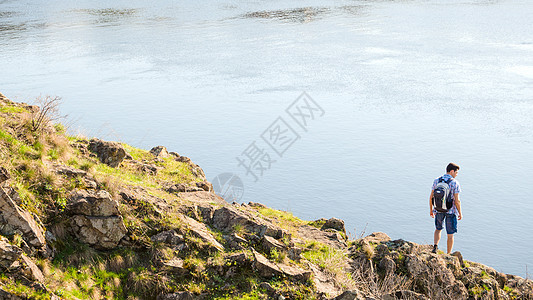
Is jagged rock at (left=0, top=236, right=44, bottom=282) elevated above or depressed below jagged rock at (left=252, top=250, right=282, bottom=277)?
above

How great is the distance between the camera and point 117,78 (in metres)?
27.6

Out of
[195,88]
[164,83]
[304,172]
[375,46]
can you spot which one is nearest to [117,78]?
[164,83]

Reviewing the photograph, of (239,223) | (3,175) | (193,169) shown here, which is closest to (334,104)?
(193,169)

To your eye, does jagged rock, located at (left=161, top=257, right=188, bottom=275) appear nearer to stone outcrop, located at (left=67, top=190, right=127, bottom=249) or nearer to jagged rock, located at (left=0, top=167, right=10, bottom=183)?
stone outcrop, located at (left=67, top=190, right=127, bottom=249)

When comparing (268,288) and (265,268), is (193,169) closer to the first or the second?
(265,268)

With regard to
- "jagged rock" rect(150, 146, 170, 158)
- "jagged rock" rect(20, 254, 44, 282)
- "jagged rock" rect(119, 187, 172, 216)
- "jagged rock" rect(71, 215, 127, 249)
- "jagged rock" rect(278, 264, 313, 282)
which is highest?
"jagged rock" rect(150, 146, 170, 158)

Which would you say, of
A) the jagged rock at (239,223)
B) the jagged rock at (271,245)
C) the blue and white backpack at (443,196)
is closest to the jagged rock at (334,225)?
the blue and white backpack at (443,196)

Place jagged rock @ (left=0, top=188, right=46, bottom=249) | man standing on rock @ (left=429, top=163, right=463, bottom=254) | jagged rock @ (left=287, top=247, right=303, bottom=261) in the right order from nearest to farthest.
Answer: jagged rock @ (left=0, top=188, right=46, bottom=249)
jagged rock @ (left=287, top=247, right=303, bottom=261)
man standing on rock @ (left=429, top=163, right=463, bottom=254)

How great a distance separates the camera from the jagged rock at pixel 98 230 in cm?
823

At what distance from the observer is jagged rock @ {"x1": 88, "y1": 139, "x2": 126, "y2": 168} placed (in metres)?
11.5

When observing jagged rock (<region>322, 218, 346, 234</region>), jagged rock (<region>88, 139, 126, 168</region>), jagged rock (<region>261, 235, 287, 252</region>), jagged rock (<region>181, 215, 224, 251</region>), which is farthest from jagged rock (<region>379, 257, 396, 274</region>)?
jagged rock (<region>88, 139, 126, 168</region>)

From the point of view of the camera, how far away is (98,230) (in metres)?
8.28

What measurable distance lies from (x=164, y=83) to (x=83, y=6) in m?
36.0

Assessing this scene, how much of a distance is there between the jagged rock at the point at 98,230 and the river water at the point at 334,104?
528cm
